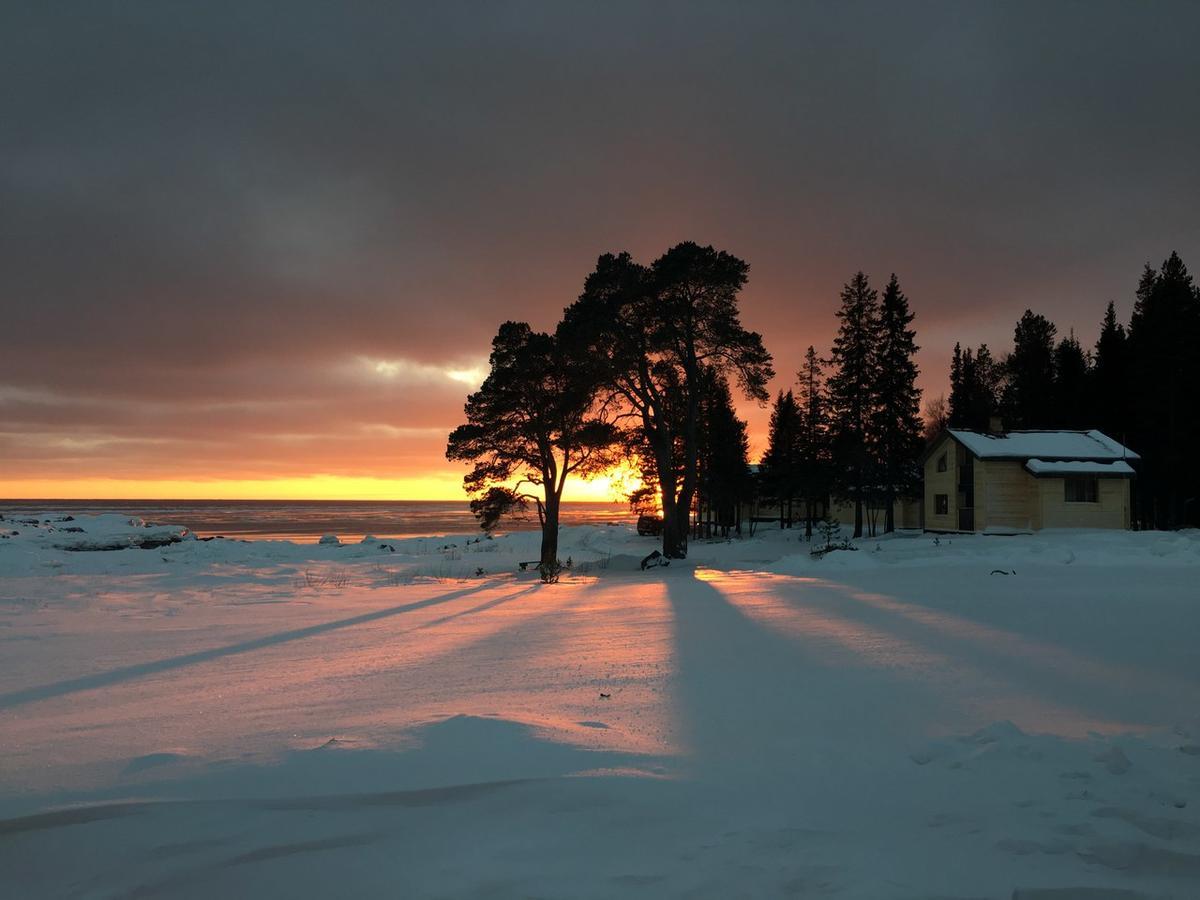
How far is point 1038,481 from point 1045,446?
2.39 m

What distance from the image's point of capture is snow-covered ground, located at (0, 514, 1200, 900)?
11.2 ft

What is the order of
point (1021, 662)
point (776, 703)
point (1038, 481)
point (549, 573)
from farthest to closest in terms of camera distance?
point (1038, 481) < point (549, 573) < point (1021, 662) < point (776, 703)

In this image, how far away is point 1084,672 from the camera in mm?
6703

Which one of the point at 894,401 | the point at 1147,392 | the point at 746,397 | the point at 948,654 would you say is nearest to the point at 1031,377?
the point at 1147,392

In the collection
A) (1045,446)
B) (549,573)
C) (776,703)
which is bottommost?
(549,573)

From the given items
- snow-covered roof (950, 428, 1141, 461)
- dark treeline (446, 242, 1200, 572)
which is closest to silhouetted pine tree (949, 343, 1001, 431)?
dark treeline (446, 242, 1200, 572)

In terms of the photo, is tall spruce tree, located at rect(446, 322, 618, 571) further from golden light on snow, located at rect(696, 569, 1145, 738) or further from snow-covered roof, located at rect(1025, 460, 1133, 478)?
snow-covered roof, located at rect(1025, 460, 1133, 478)

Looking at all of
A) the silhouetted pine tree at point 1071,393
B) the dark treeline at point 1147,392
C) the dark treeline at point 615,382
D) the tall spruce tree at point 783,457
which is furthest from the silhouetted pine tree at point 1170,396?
the dark treeline at point 615,382

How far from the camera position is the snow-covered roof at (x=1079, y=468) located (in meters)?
33.9

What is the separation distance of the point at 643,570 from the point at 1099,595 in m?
15.4

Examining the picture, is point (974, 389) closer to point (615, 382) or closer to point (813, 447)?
point (813, 447)

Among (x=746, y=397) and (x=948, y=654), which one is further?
(x=746, y=397)

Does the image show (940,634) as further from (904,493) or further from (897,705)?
(904,493)

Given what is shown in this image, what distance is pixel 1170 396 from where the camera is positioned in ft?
137
